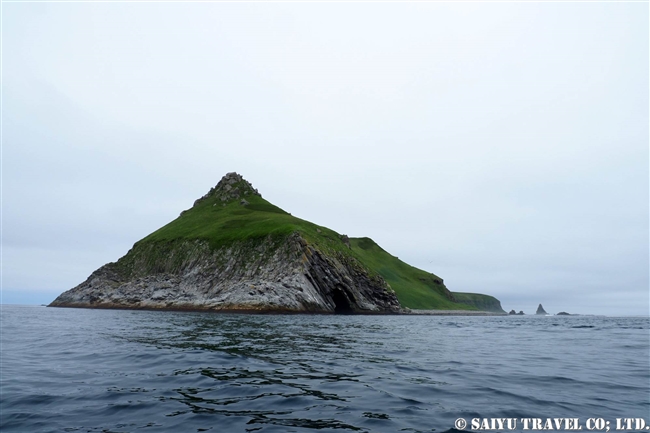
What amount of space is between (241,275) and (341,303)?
1183 inches

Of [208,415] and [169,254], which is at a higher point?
[169,254]

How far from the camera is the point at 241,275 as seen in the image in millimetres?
109750

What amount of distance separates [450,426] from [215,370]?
10.3m

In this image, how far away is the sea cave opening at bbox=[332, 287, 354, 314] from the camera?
367ft

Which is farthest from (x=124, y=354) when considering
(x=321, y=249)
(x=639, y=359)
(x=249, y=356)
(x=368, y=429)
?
(x=321, y=249)

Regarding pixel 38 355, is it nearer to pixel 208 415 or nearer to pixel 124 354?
pixel 124 354

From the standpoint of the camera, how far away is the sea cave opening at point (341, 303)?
11189cm

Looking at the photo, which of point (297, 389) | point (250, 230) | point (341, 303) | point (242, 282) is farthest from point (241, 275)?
point (297, 389)

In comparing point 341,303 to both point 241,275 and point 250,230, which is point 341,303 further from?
point 250,230

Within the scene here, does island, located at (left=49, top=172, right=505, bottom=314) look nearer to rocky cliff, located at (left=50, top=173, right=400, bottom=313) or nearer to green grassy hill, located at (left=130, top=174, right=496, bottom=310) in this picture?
rocky cliff, located at (left=50, top=173, right=400, bottom=313)

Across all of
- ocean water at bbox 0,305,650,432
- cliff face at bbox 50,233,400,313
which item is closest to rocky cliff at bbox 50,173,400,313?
cliff face at bbox 50,233,400,313

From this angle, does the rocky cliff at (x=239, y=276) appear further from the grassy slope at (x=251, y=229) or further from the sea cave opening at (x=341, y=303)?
the grassy slope at (x=251, y=229)

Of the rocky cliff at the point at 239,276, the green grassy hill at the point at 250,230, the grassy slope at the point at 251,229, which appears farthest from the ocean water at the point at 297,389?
the grassy slope at the point at 251,229

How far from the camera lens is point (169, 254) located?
139 meters
